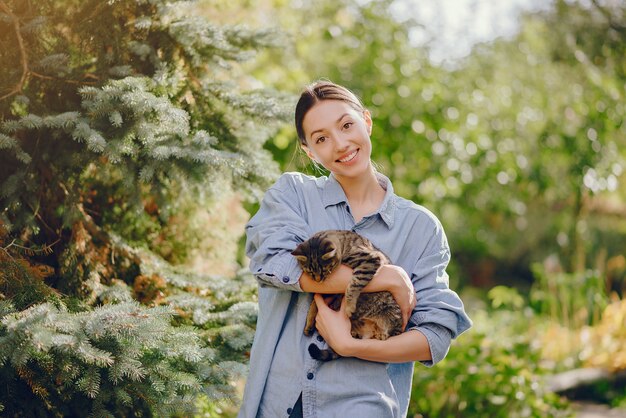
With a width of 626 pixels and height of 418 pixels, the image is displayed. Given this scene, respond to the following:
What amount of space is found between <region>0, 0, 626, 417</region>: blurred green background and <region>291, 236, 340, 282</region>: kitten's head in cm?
82

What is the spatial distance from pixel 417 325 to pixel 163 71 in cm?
162

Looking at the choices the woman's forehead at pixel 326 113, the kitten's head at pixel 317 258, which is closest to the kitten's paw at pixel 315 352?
the kitten's head at pixel 317 258

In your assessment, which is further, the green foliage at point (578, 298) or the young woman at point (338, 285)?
the green foliage at point (578, 298)

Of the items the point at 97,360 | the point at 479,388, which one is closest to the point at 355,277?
the point at 97,360

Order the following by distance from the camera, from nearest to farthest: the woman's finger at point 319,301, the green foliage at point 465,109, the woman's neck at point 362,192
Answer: the woman's finger at point 319,301 < the woman's neck at point 362,192 < the green foliage at point 465,109

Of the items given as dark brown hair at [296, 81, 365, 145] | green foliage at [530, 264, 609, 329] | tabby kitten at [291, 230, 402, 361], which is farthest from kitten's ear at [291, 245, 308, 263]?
green foliage at [530, 264, 609, 329]

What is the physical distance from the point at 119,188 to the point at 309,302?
4.75 ft

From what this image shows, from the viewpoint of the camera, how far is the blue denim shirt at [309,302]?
2.03 m

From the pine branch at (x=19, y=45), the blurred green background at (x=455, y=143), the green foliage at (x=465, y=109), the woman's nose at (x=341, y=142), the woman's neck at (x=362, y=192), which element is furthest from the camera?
the green foliage at (x=465, y=109)

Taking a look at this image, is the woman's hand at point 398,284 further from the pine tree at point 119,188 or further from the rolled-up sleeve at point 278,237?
the pine tree at point 119,188

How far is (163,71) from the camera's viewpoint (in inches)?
113

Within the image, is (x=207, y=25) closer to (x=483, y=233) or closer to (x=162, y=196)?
(x=162, y=196)


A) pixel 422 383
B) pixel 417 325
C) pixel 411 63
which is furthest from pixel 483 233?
pixel 417 325

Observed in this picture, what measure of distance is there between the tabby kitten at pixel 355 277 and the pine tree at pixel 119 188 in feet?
2.03
